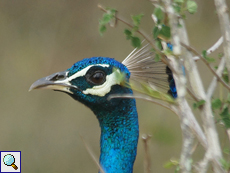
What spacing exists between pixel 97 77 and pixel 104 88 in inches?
1.5

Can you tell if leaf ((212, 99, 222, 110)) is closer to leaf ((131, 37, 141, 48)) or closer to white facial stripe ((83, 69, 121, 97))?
leaf ((131, 37, 141, 48))

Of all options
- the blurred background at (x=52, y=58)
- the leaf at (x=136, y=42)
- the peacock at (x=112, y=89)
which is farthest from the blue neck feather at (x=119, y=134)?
the blurred background at (x=52, y=58)

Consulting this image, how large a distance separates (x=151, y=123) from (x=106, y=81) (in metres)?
2.01

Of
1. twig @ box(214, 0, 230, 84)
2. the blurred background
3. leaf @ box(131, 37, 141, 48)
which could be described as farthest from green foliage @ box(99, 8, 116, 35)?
the blurred background

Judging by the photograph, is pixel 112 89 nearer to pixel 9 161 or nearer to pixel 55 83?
pixel 55 83

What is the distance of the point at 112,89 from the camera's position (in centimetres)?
124

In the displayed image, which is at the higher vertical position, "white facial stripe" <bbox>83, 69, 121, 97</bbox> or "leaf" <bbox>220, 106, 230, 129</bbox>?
"white facial stripe" <bbox>83, 69, 121, 97</bbox>

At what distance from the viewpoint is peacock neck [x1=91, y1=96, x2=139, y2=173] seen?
1.27 m

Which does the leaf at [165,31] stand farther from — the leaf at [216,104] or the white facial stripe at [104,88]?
the white facial stripe at [104,88]

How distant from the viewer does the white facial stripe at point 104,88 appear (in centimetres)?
123

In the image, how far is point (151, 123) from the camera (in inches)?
126

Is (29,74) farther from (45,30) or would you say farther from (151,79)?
(151,79)

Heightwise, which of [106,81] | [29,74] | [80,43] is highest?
[80,43]

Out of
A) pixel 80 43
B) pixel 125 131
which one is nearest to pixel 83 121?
pixel 80 43
